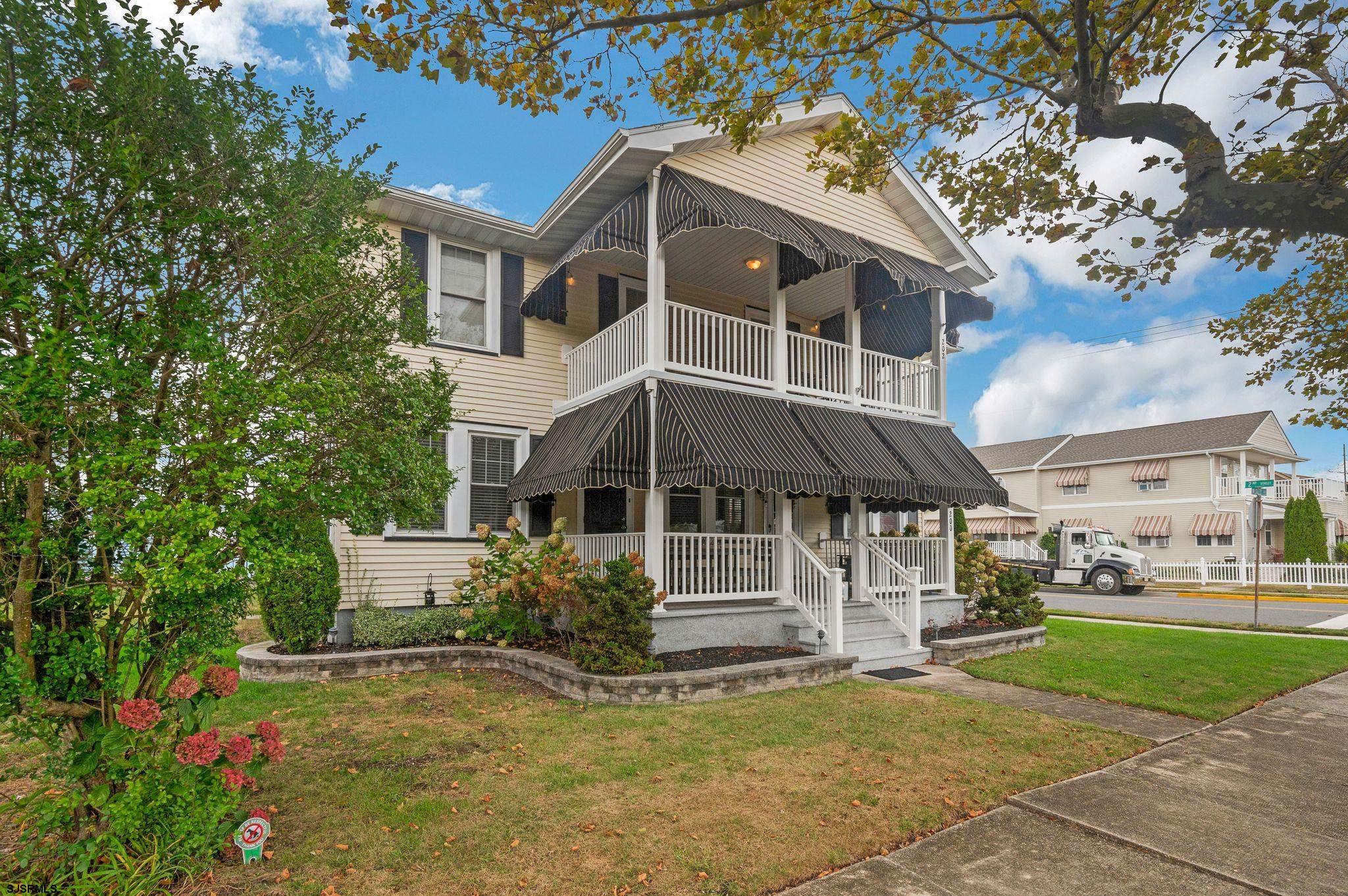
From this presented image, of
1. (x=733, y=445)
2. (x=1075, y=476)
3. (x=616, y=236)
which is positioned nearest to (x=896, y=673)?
(x=733, y=445)

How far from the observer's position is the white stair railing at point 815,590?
9.42 m

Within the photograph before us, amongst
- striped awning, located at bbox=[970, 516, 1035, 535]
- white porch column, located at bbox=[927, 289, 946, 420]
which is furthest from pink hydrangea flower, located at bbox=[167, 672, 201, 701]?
striped awning, located at bbox=[970, 516, 1035, 535]

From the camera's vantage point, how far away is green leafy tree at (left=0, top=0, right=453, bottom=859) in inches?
124

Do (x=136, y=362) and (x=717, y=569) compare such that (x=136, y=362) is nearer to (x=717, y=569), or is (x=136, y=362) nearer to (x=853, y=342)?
(x=717, y=569)

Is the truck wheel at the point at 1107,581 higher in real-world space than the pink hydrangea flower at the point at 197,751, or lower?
lower

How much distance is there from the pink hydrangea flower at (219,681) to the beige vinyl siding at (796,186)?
27.9 feet

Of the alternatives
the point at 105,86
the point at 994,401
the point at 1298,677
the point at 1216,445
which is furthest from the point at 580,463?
the point at 994,401

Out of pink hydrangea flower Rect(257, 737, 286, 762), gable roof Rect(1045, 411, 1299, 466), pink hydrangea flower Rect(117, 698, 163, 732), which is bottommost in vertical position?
pink hydrangea flower Rect(257, 737, 286, 762)

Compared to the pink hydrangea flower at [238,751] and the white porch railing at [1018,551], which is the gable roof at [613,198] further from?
the white porch railing at [1018,551]

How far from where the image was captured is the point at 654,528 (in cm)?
898

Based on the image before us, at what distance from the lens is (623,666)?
7648 millimetres

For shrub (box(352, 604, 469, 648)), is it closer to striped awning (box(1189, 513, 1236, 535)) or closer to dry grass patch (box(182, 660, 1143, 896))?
dry grass patch (box(182, 660, 1143, 896))

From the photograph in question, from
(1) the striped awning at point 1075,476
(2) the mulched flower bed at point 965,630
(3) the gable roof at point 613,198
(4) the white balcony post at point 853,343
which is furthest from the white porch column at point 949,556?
(1) the striped awning at point 1075,476

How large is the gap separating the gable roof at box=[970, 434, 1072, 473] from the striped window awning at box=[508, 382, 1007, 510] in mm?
31937
